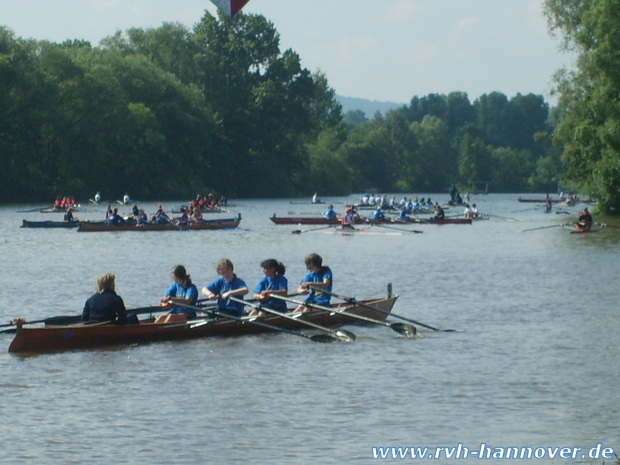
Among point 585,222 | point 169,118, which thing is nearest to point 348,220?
point 585,222

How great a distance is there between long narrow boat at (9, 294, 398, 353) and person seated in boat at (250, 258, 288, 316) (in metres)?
0.34

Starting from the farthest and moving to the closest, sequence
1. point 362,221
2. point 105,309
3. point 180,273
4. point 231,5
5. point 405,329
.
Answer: point 362,221
point 405,329
point 180,273
point 105,309
point 231,5

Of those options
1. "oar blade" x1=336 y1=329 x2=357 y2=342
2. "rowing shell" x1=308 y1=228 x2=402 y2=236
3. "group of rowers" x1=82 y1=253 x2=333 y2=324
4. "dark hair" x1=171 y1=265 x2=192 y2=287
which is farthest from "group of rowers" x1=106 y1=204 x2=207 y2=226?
"oar blade" x1=336 y1=329 x2=357 y2=342

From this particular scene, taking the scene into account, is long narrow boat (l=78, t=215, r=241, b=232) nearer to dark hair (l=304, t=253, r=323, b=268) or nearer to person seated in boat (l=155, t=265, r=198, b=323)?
dark hair (l=304, t=253, r=323, b=268)

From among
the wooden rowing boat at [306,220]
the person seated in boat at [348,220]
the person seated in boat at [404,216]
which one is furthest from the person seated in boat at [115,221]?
the person seated in boat at [404,216]

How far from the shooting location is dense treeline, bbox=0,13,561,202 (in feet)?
268

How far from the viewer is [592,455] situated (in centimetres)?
1115

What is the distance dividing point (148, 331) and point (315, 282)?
3.44 m

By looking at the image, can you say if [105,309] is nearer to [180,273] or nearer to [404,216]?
[180,273]

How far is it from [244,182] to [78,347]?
96.2 metres

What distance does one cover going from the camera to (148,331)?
1777cm

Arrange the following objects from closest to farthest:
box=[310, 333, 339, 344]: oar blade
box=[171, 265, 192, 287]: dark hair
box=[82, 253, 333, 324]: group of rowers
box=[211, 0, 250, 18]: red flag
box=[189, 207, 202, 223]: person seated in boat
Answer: box=[211, 0, 250, 18]: red flag, box=[82, 253, 333, 324]: group of rowers, box=[171, 265, 192, 287]: dark hair, box=[310, 333, 339, 344]: oar blade, box=[189, 207, 202, 223]: person seated in boat

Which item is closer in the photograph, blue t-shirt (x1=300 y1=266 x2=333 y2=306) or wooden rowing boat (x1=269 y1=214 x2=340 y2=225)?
blue t-shirt (x1=300 y1=266 x2=333 y2=306)

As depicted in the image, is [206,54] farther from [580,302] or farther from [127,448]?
[127,448]
